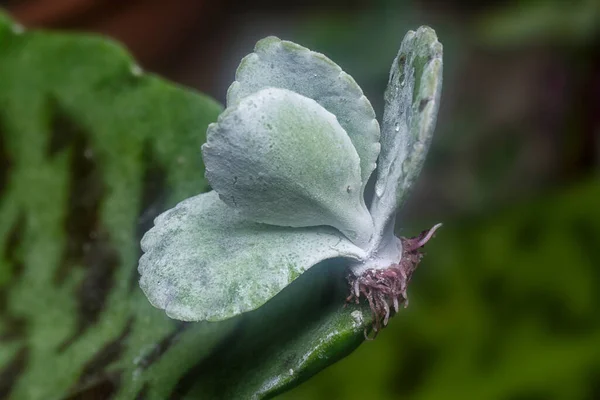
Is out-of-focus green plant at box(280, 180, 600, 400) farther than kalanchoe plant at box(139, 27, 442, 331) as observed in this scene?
Yes

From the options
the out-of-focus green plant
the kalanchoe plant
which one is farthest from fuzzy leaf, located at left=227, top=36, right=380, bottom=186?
the out-of-focus green plant

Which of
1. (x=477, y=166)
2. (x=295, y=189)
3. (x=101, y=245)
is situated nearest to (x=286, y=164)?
(x=295, y=189)

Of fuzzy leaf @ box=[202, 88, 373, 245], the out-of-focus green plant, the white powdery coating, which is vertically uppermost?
fuzzy leaf @ box=[202, 88, 373, 245]

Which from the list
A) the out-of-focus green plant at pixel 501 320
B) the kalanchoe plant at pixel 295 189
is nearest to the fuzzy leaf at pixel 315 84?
the kalanchoe plant at pixel 295 189

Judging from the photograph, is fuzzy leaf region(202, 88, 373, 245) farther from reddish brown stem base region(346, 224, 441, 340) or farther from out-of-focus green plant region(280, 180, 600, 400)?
out-of-focus green plant region(280, 180, 600, 400)

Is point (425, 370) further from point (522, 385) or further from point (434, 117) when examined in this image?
point (434, 117)

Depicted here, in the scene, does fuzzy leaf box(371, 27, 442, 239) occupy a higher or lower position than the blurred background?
higher
